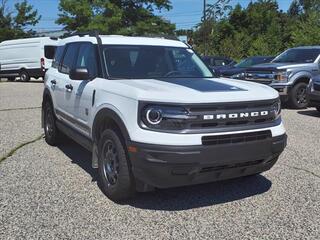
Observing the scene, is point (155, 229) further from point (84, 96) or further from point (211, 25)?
point (211, 25)

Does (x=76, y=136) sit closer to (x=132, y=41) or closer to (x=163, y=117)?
(x=132, y=41)


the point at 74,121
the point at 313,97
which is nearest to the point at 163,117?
the point at 74,121

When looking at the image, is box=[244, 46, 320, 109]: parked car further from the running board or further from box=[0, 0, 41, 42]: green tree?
box=[0, 0, 41, 42]: green tree

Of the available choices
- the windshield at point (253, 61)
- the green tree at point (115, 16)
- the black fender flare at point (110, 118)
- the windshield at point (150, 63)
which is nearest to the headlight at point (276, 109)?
the windshield at point (150, 63)

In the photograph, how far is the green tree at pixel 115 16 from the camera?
40594 mm

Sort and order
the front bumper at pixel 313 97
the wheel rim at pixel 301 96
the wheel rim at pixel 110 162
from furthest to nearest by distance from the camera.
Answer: the wheel rim at pixel 301 96
the front bumper at pixel 313 97
the wheel rim at pixel 110 162

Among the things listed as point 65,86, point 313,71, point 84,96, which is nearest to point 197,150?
point 84,96

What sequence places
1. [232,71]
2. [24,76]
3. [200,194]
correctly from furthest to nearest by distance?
1. [24,76]
2. [232,71]
3. [200,194]

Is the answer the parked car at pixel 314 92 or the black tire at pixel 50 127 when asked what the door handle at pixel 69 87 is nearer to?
the black tire at pixel 50 127

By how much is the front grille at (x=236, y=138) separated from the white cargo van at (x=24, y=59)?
23.1m

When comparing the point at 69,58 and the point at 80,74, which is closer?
the point at 80,74

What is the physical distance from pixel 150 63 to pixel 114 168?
157 centimetres

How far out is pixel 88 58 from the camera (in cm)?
621

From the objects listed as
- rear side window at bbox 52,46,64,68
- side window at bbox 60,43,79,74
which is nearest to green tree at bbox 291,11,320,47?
rear side window at bbox 52,46,64,68
